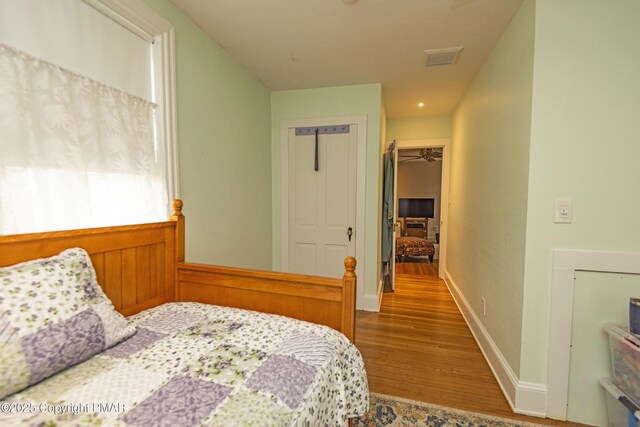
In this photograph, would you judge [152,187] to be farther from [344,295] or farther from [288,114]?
[288,114]

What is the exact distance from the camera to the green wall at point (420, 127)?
413 cm

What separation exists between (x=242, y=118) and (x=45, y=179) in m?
1.72

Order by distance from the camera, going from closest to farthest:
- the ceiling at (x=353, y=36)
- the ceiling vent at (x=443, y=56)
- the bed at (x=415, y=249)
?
the ceiling at (x=353, y=36) < the ceiling vent at (x=443, y=56) < the bed at (x=415, y=249)

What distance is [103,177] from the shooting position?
141cm

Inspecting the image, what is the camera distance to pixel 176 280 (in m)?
1.68

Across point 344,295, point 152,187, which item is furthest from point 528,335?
point 152,187

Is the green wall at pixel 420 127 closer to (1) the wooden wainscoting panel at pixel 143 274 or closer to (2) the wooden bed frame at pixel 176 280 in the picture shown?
(2) the wooden bed frame at pixel 176 280

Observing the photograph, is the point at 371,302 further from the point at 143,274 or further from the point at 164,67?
the point at 164,67

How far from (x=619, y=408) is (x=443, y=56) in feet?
8.59

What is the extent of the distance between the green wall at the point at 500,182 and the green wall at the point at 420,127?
3.12 feet

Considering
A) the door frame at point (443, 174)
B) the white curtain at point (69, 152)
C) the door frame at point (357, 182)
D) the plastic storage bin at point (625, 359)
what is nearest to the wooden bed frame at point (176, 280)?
the white curtain at point (69, 152)

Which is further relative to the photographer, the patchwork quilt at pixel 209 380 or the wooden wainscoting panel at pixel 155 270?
the wooden wainscoting panel at pixel 155 270

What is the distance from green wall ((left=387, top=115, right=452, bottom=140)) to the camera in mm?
4133

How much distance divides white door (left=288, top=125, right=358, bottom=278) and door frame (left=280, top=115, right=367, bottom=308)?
0.16 ft
